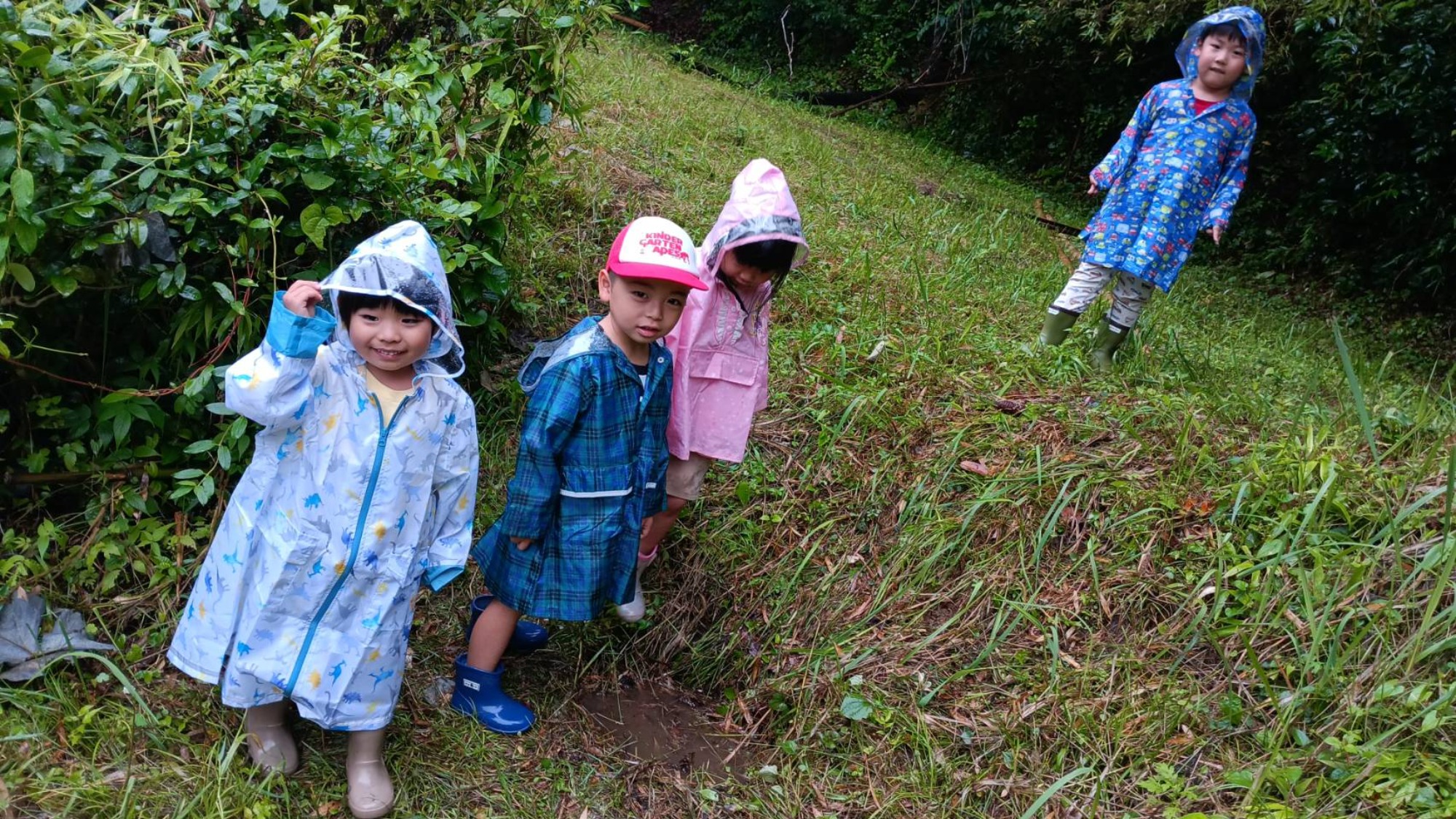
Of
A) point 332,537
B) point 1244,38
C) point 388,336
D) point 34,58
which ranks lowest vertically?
point 332,537

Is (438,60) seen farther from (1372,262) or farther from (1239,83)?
(1372,262)

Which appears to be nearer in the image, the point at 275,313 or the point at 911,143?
the point at 275,313

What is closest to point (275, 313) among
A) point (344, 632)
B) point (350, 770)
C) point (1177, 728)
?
point (344, 632)

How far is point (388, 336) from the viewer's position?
215 centimetres

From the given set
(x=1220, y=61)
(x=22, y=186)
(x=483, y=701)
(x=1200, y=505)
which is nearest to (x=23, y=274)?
(x=22, y=186)

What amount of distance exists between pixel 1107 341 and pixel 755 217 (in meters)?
2.24

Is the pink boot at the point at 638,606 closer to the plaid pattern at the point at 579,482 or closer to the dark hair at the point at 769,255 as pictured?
the plaid pattern at the point at 579,482

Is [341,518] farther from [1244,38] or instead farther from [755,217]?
[1244,38]

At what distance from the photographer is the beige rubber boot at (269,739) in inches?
92.3

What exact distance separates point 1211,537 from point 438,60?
2.98m

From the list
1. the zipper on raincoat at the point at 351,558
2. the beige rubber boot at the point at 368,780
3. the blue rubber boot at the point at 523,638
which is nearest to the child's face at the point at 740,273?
the zipper on raincoat at the point at 351,558

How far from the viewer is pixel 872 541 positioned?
11.1 ft

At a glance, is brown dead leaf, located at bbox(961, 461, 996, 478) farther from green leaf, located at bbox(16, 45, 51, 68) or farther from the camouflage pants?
green leaf, located at bbox(16, 45, 51, 68)

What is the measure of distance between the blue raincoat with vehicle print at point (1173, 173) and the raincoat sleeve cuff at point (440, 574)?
3194 mm
